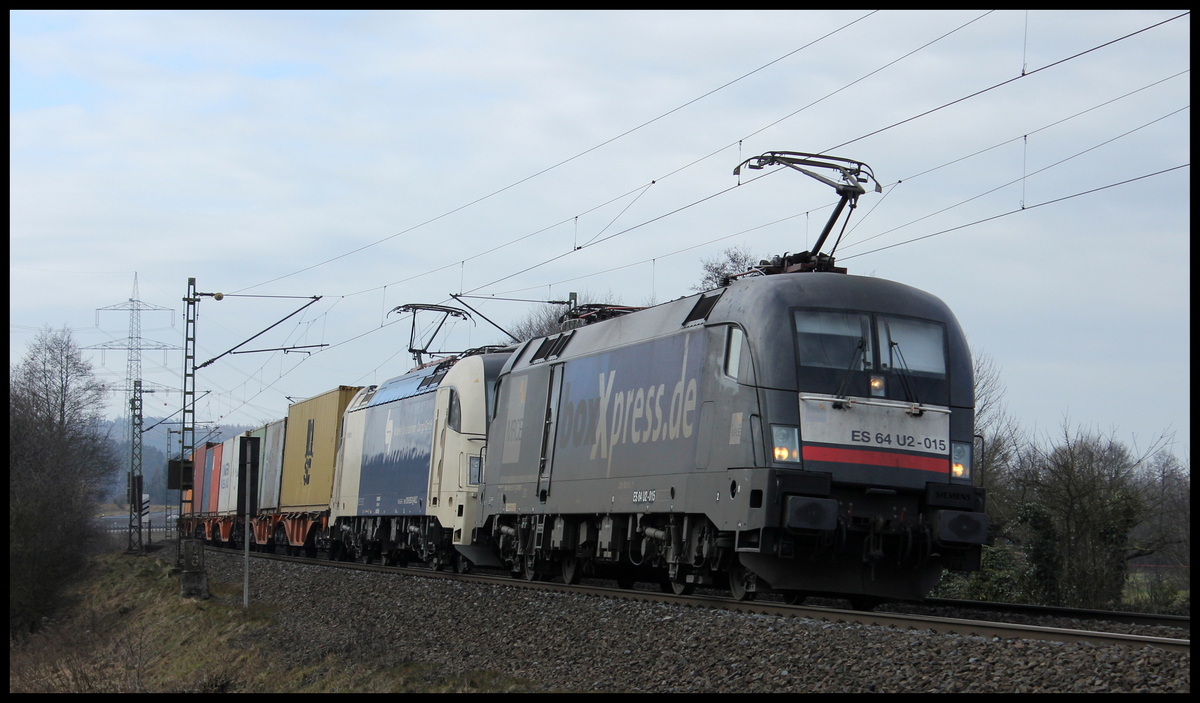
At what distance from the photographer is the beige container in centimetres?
2914

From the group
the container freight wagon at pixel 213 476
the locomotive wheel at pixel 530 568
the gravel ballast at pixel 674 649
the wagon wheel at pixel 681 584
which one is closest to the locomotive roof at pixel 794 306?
the gravel ballast at pixel 674 649

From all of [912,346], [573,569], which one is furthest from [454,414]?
[912,346]

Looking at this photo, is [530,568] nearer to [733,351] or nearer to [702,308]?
[702,308]

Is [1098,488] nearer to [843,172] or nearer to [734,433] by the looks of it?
[843,172]

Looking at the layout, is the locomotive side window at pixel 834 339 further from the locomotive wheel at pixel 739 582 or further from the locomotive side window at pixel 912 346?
the locomotive wheel at pixel 739 582

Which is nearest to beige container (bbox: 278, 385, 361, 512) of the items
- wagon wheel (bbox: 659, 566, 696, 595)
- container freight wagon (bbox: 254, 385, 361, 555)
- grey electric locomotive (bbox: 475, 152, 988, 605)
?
container freight wagon (bbox: 254, 385, 361, 555)

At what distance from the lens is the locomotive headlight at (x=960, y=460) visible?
11.9 meters

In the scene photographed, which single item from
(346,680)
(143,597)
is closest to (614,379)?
(346,680)

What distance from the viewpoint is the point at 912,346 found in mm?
12031

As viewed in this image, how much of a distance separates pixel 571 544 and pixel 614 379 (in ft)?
8.55

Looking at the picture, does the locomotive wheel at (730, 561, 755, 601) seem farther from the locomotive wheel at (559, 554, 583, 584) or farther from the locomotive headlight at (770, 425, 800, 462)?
the locomotive wheel at (559, 554, 583, 584)

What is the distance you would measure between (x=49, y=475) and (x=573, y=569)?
36.3 metres

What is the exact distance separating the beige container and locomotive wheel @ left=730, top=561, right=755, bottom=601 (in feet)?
58.2

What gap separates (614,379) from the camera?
48.6 ft
